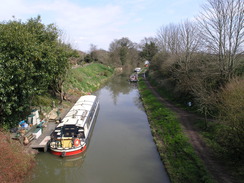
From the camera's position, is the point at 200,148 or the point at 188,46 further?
the point at 188,46

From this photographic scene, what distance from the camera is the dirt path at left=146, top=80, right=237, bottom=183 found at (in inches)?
386

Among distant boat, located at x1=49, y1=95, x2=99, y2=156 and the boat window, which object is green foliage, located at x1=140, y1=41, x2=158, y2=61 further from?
the boat window

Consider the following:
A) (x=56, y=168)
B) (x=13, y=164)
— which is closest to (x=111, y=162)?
(x=56, y=168)

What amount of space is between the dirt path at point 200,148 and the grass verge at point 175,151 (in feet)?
1.12

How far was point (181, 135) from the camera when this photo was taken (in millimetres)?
14734

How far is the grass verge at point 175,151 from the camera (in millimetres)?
10266

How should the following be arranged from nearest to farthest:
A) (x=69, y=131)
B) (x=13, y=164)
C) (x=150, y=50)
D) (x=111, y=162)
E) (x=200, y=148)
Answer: (x=13, y=164)
(x=111, y=162)
(x=200, y=148)
(x=69, y=131)
(x=150, y=50)

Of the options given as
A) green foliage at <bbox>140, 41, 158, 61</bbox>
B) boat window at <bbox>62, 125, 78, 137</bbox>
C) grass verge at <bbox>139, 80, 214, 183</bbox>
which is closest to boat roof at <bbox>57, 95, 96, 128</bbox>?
boat window at <bbox>62, 125, 78, 137</bbox>

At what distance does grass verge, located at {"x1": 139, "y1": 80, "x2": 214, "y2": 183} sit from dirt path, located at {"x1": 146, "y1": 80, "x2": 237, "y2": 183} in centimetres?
34

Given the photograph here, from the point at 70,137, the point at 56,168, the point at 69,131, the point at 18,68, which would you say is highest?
the point at 18,68

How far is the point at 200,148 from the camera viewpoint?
12.7 meters

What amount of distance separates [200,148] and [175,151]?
1541 millimetres

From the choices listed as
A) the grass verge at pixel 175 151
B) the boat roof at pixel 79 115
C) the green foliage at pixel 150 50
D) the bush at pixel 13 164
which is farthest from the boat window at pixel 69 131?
the green foliage at pixel 150 50

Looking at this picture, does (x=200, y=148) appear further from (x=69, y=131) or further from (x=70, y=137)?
(x=69, y=131)
